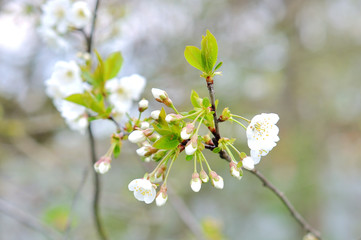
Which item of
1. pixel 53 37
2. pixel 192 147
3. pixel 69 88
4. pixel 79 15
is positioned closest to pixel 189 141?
pixel 192 147

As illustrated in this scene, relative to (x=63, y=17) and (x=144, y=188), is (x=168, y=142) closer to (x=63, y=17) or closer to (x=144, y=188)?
(x=144, y=188)

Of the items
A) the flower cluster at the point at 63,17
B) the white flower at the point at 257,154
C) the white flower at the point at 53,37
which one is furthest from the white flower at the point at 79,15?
the white flower at the point at 257,154

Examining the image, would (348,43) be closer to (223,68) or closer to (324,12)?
(324,12)

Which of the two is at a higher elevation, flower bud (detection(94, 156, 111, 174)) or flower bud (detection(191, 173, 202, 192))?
flower bud (detection(191, 173, 202, 192))

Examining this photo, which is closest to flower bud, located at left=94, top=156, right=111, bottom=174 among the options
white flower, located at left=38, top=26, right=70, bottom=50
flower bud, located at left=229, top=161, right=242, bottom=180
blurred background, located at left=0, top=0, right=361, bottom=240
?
flower bud, located at left=229, top=161, right=242, bottom=180

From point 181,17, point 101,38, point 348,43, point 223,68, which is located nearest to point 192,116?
point 101,38

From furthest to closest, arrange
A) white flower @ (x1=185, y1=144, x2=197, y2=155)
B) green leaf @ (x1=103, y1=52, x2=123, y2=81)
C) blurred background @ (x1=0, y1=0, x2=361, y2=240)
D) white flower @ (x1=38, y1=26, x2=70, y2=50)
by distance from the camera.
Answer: blurred background @ (x1=0, y1=0, x2=361, y2=240) → white flower @ (x1=38, y1=26, x2=70, y2=50) → green leaf @ (x1=103, y1=52, x2=123, y2=81) → white flower @ (x1=185, y1=144, x2=197, y2=155)

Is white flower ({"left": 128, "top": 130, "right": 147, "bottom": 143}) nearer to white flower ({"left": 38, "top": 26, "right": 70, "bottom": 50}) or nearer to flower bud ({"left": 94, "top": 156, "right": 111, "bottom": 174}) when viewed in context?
flower bud ({"left": 94, "top": 156, "right": 111, "bottom": 174})

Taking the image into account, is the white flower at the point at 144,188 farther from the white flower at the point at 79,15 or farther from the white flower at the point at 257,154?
the white flower at the point at 79,15
